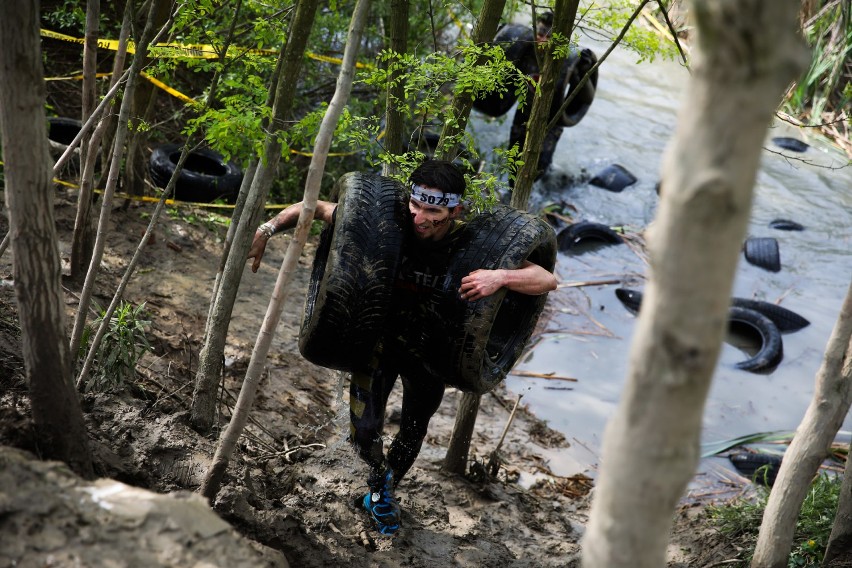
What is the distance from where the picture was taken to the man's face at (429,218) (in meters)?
4.06

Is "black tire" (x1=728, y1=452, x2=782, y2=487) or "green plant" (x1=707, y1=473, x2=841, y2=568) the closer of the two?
"green plant" (x1=707, y1=473, x2=841, y2=568)

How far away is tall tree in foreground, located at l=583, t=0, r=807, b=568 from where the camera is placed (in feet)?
4.94

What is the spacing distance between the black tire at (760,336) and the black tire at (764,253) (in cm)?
A: 167

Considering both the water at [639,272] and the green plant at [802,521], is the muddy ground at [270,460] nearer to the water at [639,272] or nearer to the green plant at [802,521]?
the green plant at [802,521]

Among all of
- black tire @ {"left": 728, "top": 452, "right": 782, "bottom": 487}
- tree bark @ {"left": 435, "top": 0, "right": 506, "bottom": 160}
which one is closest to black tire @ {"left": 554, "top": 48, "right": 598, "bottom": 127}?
black tire @ {"left": 728, "top": 452, "right": 782, "bottom": 487}

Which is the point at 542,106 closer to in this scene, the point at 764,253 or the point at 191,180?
the point at 191,180

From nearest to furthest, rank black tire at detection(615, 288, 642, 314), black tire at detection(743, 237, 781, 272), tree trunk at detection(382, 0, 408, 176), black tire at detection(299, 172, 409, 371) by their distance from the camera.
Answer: black tire at detection(299, 172, 409, 371) → tree trunk at detection(382, 0, 408, 176) → black tire at detection(615, 288, 642, 314) → black tire at detection(743, 237, 781, 272)

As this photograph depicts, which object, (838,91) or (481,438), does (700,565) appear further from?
(838,91)

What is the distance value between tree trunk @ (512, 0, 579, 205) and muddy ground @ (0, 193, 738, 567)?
186cm

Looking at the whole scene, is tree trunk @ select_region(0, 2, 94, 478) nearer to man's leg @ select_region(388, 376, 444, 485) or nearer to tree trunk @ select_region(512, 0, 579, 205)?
man's leg @ select_region(388, 376, 444, 485)

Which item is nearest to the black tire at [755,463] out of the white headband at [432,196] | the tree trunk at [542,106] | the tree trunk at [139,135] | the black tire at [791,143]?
the tree trunk at [542,106]

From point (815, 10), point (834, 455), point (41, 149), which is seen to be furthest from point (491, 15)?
point (815, 10)

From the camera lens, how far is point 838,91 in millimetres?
14375

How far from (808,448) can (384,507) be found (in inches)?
82.0
